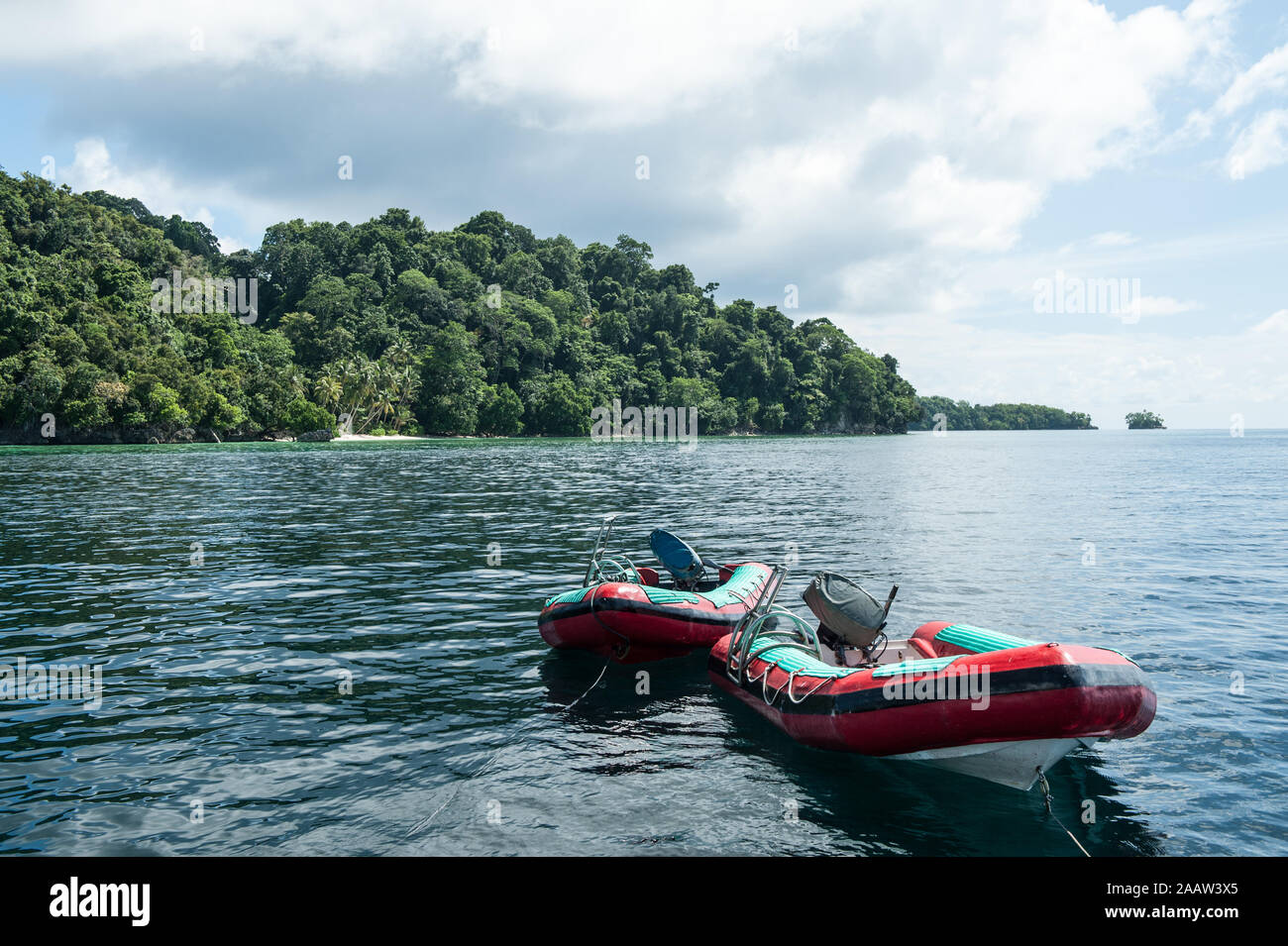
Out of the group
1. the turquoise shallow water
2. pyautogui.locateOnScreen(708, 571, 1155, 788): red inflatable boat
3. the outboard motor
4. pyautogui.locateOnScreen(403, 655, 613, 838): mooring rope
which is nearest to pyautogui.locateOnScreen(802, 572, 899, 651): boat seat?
the outboard motor

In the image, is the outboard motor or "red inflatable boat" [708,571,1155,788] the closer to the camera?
"red inflatable boat" [708,571,1155,788]

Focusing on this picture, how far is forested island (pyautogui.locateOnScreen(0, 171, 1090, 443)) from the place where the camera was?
79.0m

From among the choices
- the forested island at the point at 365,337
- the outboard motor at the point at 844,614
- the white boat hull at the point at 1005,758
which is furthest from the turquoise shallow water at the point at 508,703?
the forested island at the point at 365,337

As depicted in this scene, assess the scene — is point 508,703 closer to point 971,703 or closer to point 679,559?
point 679,559

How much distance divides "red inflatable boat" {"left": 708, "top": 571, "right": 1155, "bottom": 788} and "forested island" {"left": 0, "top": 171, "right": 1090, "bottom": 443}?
84.9 m

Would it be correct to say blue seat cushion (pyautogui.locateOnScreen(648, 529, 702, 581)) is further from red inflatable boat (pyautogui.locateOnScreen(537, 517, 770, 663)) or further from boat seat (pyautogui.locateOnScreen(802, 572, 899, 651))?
boat seat (pyautogui.locateOnScreen(802, 572, 899, 651))

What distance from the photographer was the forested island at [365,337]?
79.0 metres

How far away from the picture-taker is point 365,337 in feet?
382

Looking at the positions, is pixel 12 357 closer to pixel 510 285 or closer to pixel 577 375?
pixel 577 375

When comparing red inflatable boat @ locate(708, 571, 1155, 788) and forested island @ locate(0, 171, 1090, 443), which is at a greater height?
forested island @ locate(0, 171, 1090, 443)

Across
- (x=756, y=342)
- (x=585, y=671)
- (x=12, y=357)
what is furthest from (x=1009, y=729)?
(x=756, y=342)

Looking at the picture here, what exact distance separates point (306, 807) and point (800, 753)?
5.36 metres

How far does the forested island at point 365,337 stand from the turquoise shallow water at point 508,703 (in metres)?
61.3

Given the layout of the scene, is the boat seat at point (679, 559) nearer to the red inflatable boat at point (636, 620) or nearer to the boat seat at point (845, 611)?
the red inflatable boat at point (636, 620)
